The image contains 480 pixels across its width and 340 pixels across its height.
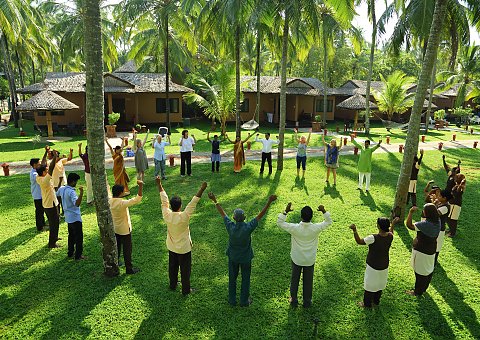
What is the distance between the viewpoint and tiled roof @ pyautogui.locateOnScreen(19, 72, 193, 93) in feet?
75.2

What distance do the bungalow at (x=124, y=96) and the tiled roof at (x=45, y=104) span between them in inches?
98.2

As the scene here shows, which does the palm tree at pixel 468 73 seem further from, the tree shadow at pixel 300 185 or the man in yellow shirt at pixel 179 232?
the man in yellow shirt at pixel 179 232

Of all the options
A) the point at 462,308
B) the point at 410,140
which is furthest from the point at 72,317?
the point at 410,140

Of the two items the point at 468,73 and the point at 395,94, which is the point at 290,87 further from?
the point at 468,73

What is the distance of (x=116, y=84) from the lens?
24125mm

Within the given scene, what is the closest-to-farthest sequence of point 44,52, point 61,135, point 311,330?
1. point 311,330
2. point 61,135
3. point 44,52

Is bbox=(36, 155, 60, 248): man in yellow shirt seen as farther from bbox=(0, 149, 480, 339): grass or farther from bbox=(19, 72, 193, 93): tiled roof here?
bbox=(19, 72, 193, 93): tiled roof

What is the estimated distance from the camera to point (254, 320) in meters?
5.02

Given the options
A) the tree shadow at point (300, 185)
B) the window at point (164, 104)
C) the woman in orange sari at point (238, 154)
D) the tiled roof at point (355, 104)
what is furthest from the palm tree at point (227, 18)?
the tiled roof at point (355, 104)

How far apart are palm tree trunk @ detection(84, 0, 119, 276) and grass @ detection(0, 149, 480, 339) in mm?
646

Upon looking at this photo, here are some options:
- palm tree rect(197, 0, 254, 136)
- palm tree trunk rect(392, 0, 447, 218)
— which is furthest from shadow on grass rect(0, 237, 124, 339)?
palm tree rect(197, 0, 254, 136)

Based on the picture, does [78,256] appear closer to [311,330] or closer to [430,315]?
[311,330]

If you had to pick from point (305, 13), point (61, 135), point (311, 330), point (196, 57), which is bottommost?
point (311, 330)

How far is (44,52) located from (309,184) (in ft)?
81.2
